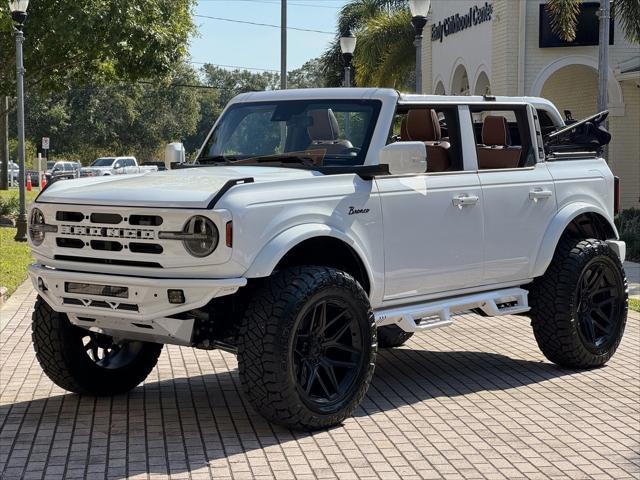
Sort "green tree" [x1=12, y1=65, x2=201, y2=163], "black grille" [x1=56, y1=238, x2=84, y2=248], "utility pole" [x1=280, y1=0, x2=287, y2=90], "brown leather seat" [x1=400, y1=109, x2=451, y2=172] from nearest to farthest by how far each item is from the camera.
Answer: "black grille" [x1=56, y1=238, x2=84, y2=248], "brown leather seat" [x1=400, y1=109, x2=451, y2=172], "utility pole" [x1=280, y1=0, x2=287, y2=90], "green tree" [x1=12, y1=65, x2=201, y2=163]

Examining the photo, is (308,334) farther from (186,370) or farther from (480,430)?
(186,370)

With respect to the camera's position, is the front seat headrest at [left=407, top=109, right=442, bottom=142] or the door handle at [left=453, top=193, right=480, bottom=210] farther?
the front seat headrest at [left=407, top=109, right=442, bottom=142]

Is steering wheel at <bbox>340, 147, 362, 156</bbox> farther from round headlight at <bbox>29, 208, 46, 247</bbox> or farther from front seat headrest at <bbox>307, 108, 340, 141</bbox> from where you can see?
round headlight at <bbox>29, 208, 46, 247</bbox>

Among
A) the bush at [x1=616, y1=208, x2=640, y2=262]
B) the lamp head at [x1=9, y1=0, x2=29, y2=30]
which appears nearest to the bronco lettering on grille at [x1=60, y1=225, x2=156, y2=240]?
the bush at [x1=616, y1=208, x2=640, y2=262]

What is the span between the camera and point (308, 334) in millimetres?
6961

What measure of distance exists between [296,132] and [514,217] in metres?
1.78

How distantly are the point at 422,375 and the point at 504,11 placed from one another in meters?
22.3

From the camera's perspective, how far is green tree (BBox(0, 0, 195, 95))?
25.5m

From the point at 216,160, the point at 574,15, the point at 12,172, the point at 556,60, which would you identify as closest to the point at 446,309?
the point at 216,160

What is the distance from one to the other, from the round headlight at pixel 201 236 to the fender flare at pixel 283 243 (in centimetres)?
26

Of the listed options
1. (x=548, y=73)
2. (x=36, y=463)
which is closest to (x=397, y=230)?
(x=36, y=463)

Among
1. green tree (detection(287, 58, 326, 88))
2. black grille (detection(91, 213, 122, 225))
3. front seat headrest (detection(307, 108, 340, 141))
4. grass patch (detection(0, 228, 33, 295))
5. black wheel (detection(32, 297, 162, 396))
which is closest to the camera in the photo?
black grille (detection(91, 213, 122, 225))

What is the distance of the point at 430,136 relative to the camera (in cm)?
→ 856

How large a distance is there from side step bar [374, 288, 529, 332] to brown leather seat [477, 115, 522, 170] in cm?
103
